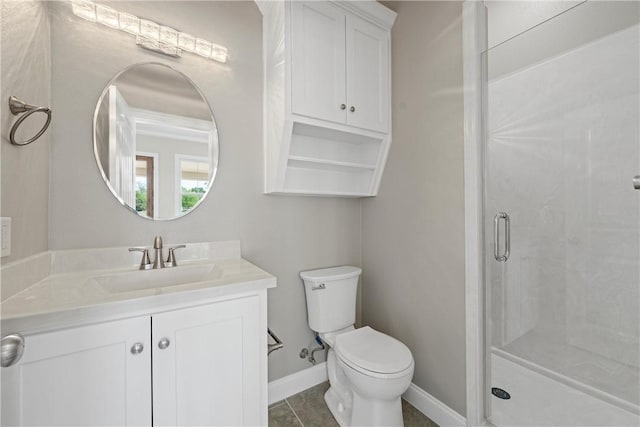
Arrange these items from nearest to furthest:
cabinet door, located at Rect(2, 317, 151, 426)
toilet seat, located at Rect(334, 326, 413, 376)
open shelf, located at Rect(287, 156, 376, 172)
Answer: cabinet door, located at Rect(2, 317, 151, 426), toilet seat, located at Rect(334, 326, 413, 376), open shelf, located at Rect(287, 156, 376, 172)

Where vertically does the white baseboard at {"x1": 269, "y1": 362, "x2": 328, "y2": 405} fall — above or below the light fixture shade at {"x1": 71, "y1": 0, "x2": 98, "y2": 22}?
below

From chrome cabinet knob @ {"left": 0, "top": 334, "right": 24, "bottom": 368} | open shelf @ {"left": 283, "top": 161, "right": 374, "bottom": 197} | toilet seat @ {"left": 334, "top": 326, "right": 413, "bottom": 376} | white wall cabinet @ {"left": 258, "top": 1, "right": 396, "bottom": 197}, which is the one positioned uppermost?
white wall cabinet @ {"left": 258, "top": 1, "right": 396, "bottom": 197}

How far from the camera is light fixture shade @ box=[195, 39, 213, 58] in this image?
59.1 inches

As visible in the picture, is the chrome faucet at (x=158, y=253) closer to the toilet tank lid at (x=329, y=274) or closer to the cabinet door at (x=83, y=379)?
the cabinet door at (x=83, y=379)

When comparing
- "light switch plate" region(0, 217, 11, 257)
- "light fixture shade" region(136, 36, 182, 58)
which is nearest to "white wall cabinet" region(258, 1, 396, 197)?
"light fixture shade" region(136, 36, 182, 58)

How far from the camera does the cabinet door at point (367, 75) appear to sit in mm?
1685

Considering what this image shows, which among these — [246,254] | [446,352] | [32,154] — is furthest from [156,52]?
[446,352]

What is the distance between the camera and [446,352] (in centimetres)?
153

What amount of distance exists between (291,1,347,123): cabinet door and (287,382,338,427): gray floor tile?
5.66ft

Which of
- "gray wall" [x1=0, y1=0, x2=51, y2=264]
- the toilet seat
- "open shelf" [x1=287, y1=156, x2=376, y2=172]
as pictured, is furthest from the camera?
"open shelf" [x1=287, y1=156, x2=376, y2=172]

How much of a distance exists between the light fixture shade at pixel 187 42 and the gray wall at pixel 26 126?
518 mm

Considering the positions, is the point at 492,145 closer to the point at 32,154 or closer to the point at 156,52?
the point at 156,52

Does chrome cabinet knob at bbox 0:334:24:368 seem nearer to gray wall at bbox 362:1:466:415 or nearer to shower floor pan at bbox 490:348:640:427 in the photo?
gray wall at bbox 362:1:466:415

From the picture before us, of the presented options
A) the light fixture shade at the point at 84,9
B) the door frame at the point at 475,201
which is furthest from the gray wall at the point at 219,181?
the door frame at the point at 475,201
